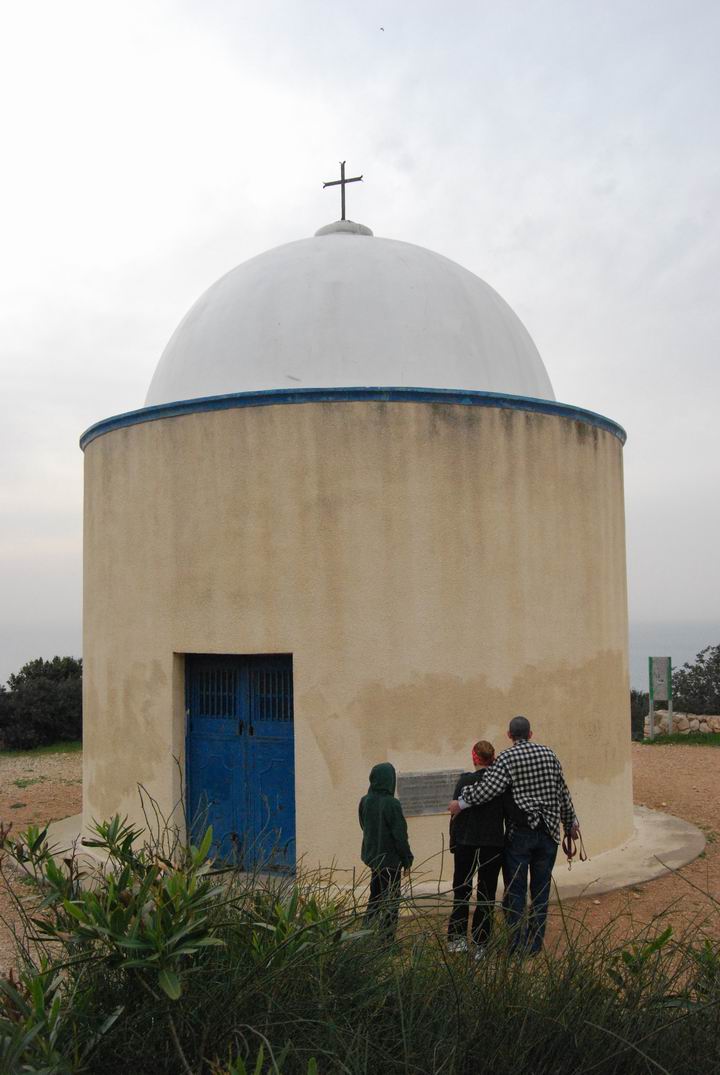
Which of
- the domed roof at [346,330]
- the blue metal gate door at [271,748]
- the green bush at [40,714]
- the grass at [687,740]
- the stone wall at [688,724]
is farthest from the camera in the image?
the green bush at [40,714]

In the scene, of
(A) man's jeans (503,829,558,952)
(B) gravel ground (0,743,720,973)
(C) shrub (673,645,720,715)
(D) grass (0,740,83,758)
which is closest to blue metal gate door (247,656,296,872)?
(B) gravel ground (0,743,720,973)

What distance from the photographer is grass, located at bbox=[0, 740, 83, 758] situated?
677 inches

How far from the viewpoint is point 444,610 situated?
23.6ft

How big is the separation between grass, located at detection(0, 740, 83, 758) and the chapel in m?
9.36

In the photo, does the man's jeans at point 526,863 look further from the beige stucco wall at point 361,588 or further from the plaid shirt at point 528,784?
the beige stucco wall at point 361,588

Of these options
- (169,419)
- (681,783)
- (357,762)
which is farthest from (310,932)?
(681,783)

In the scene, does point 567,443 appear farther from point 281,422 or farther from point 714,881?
point 714,881

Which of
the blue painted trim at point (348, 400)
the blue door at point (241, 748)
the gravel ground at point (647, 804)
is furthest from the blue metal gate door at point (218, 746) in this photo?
the blue painted trim at point (348, 400)

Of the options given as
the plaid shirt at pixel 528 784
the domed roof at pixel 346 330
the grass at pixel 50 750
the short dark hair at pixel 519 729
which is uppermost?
the domed roof at pixel 346 330

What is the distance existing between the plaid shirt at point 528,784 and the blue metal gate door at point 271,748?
2.46 m

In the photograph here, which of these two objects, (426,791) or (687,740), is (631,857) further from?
(687,740)

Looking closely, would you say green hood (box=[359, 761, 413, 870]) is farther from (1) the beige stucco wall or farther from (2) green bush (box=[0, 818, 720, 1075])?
(2) green bush (box=[0, 818, 720, 1075])

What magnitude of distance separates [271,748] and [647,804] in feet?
18.5

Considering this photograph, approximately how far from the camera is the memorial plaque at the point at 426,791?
701 cm
